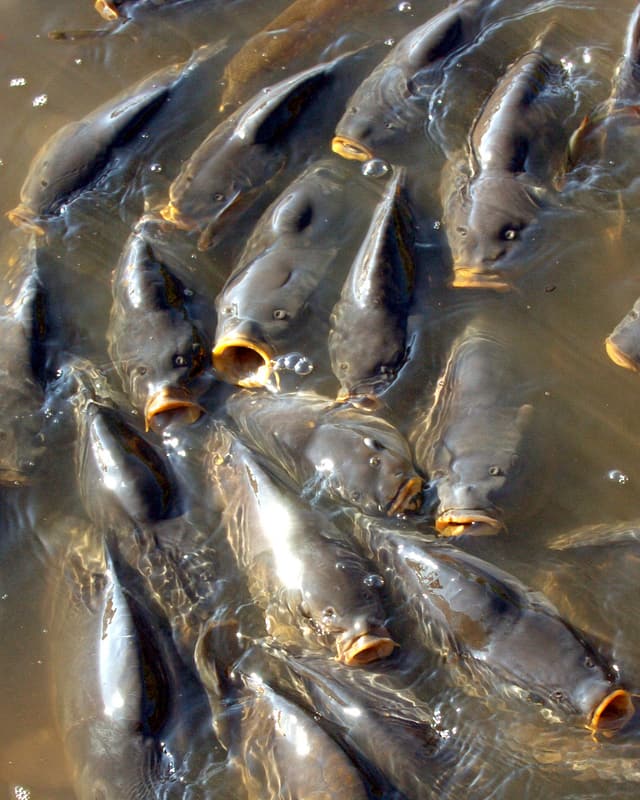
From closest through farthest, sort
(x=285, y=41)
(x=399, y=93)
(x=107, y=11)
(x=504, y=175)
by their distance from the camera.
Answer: (x=504, y=175), (x=399, y=93), (x=285, y=41), (x=107, y=11)

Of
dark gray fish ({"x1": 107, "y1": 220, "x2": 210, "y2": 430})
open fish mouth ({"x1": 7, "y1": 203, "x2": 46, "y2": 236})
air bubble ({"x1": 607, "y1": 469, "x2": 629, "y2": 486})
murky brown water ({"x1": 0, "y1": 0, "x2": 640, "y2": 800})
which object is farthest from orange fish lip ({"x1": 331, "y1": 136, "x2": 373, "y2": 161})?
air bubble ({"x1": 607, "y1": 469, "x2": 629, "y2": 486})

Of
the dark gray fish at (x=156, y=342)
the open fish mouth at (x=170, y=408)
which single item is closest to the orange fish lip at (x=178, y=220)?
the dark gray fish at (x=156, y=342)

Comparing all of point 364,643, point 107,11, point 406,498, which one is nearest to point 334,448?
point 406,498

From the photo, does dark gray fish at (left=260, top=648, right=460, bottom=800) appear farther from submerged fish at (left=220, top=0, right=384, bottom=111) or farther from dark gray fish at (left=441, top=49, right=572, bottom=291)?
submerged fish at (left=220, top=0, right=384, bottom=111)

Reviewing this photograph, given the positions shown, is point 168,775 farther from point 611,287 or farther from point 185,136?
point 185,136

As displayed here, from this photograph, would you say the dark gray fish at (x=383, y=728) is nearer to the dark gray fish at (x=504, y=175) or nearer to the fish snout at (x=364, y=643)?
the fish snout at (x=364, y=643)

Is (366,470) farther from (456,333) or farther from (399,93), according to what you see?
(399,93)

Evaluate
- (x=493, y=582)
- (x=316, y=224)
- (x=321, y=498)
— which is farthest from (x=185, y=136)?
(x=493, y=582)
